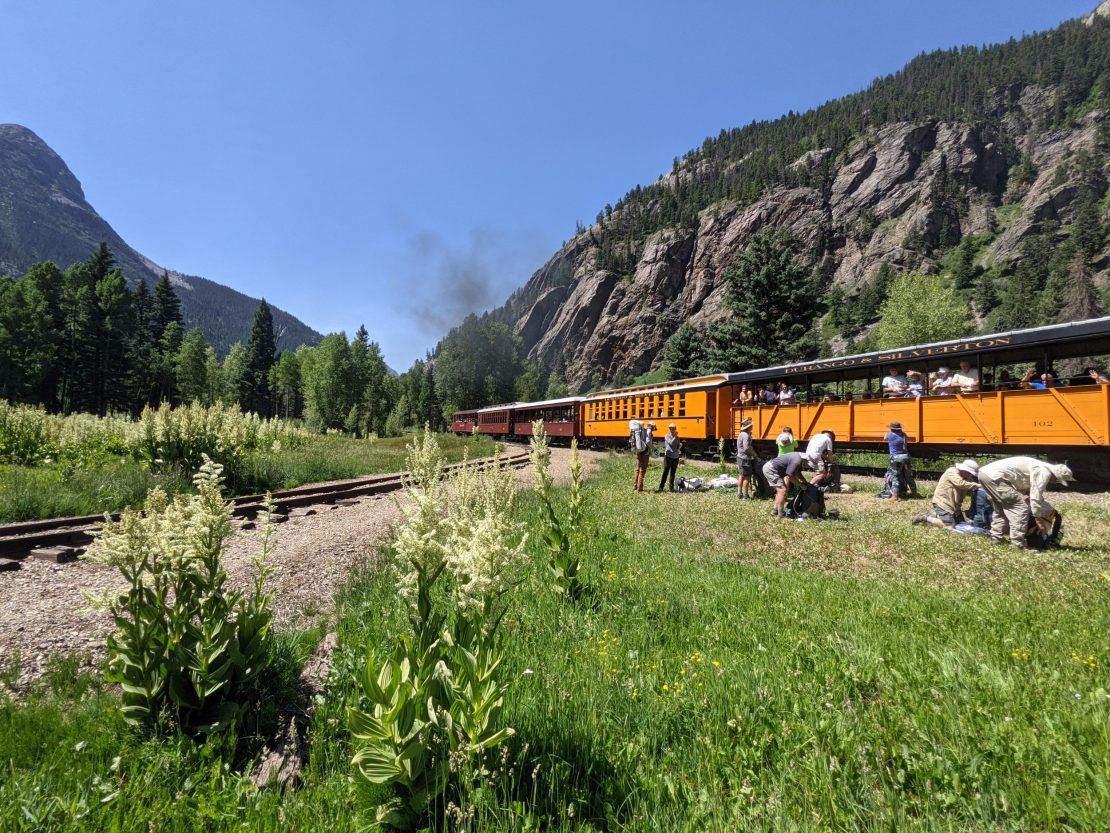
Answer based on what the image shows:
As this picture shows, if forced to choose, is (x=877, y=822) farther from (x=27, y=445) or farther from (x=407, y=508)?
(x=27, y=445)

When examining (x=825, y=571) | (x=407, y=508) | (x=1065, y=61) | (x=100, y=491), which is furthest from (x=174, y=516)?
(x=1065, y=61)

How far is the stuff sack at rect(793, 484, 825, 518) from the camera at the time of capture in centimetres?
1033

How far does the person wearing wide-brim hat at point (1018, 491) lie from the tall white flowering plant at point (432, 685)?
885 cm

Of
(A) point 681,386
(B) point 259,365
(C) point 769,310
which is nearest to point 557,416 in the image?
(A) point 681,386

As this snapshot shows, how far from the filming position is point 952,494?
360 inches

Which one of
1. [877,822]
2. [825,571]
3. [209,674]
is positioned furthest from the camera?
[825,571]

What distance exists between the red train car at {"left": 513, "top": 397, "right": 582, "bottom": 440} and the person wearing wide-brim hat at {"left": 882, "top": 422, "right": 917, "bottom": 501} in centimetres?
2012

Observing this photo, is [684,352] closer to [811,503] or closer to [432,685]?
[811,503]

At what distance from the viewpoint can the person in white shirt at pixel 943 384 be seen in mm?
12969

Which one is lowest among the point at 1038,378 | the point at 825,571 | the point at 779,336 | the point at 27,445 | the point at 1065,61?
the point at 825,571

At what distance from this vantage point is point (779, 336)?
121ft

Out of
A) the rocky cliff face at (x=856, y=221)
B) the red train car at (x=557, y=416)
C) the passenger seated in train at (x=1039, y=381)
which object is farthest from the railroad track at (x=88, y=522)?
the rocky cliff face at (x=856, y=221)

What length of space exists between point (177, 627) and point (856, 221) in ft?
529

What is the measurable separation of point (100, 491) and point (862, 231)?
155 m
